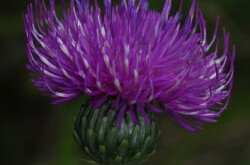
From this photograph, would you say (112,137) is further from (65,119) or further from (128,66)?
(65,119)

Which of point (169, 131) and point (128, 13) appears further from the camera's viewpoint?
point (169, 131)

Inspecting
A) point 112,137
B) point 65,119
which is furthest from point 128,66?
point 65,119

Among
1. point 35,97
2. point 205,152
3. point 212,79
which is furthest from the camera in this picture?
point 35,97

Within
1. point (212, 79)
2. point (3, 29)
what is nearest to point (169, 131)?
point (3, 29)

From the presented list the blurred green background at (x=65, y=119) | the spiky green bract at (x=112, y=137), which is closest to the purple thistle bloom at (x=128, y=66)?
the spiky green bract at (x=112, y=137)

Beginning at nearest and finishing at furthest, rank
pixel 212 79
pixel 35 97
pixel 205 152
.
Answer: pixel 212 79
pixel 205 152
pixel 35 97

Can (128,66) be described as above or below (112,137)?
above

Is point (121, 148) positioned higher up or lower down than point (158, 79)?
lower down

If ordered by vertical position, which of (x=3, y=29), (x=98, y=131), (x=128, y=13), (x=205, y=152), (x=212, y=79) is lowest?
(x=205, y=152)

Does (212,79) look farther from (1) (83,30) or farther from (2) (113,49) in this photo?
(1) (83,30)
